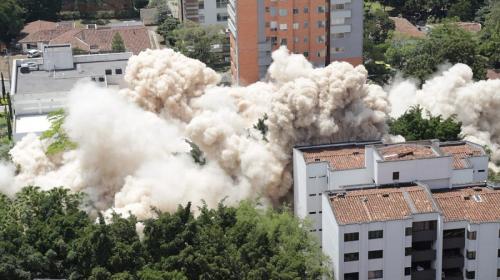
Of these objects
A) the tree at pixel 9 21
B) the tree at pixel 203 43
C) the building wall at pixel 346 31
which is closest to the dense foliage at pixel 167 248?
the building wall at pixel 346 31

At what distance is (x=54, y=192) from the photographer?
3859 centimetres

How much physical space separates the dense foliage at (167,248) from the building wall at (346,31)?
25.9 metres

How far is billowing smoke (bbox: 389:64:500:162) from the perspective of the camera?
48.8 m

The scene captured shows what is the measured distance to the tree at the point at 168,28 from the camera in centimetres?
7706

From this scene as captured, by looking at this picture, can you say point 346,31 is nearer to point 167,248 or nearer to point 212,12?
point 212,12

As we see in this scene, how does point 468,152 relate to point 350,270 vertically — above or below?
above

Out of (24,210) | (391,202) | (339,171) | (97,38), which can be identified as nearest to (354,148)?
(339,171)

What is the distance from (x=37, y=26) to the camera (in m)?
81.3

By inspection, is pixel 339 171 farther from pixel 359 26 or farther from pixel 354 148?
pixel 359 26

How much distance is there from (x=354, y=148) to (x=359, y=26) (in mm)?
21983

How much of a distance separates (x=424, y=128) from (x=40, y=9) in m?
52.4

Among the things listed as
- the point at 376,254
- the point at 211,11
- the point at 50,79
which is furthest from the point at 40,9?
the point at 376,254

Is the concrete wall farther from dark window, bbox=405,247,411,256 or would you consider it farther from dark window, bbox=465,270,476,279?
dark window, bbox=465,270,476,279

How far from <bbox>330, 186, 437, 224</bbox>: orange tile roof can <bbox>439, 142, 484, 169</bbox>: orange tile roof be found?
11.1ft
